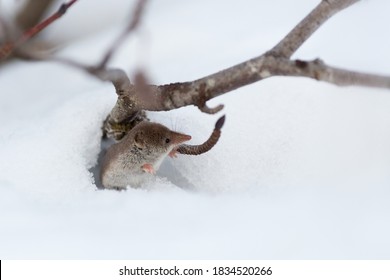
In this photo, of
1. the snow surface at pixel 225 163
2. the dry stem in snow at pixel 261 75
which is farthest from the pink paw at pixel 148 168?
the dry stem in snow at pixel 261 75

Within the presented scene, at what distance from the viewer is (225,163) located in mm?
1729

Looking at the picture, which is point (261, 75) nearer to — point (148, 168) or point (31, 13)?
point (148, 168)

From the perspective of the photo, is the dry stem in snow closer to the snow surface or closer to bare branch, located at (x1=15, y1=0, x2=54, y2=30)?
the snow surface

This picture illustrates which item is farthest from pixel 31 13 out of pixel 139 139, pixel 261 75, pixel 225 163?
pixel 261 75

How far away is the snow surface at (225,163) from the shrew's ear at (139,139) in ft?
0.31

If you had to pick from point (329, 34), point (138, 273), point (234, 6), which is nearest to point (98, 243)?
point (138, 273)

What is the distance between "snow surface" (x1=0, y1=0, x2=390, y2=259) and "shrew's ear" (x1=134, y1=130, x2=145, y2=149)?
10 cm

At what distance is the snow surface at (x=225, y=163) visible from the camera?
1395 mm

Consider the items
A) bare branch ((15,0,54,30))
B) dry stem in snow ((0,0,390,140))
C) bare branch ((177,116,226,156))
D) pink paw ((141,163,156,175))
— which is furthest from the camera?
bare branch ((15,0,54,30))

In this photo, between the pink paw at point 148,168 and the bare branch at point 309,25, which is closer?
the bare branch at point 309,25

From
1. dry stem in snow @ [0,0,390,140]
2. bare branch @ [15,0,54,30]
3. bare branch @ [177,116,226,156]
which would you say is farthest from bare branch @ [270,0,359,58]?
bare branch @ [15,0,54,30]

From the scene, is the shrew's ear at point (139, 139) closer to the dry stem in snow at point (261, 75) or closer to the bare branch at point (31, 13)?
the dry stem in snow at point (261, 75)

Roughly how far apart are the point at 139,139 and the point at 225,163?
0.21 metres

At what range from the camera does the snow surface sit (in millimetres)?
1395
